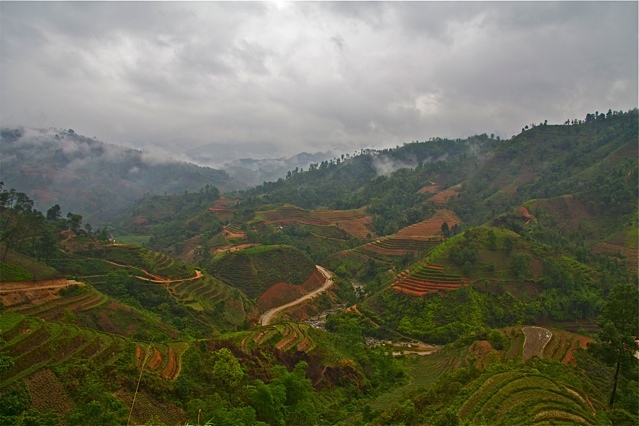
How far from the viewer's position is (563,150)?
140 metres

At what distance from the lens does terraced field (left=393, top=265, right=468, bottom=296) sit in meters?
56.6

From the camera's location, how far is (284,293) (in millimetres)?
68812

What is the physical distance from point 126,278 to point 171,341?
22.7 metres

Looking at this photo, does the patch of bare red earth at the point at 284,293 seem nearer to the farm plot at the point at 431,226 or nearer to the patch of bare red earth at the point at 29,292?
the farm plot at the point at 431,226

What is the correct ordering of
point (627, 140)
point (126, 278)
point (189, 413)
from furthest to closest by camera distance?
1. point (627, 140)
2. point (126, 278)
3. point (189, 413)

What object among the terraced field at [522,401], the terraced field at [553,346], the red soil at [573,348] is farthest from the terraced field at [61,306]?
the red soil at [573,348]

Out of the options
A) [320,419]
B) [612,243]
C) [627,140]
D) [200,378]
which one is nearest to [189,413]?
[200,378]

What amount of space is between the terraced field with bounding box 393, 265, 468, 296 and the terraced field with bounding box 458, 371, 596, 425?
32.4 metres

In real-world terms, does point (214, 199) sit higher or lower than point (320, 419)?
higher

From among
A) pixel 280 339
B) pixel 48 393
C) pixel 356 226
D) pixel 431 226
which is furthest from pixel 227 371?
pixel 356 226

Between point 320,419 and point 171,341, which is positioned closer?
point 320,419

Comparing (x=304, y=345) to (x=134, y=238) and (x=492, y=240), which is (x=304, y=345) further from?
(x=134, y=238)

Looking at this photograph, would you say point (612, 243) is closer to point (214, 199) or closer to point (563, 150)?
point (563, 150)

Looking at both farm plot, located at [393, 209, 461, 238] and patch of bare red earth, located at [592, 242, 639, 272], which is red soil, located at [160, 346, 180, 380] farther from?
farm plot, located at [393, 209, 461, 238]
